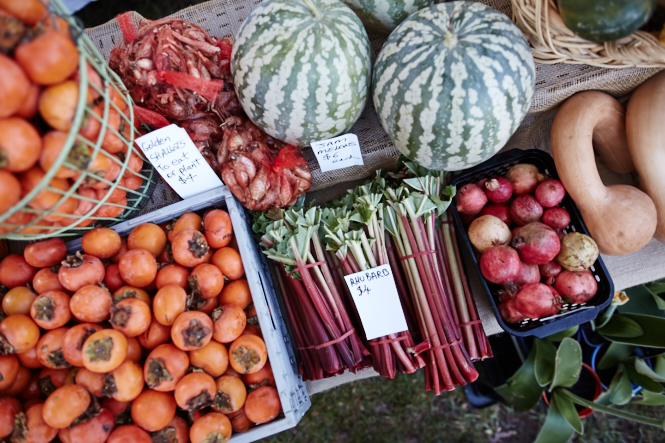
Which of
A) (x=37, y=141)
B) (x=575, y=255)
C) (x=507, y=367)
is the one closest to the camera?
(x=37, y=141)

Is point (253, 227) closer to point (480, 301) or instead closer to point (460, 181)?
point (460, 181)

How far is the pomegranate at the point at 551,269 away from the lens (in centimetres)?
110

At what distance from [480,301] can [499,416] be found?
0.83m

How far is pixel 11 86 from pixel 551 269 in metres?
1.26

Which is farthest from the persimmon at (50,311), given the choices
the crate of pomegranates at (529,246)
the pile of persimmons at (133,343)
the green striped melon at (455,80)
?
the crate of pomegranates at (529,246)

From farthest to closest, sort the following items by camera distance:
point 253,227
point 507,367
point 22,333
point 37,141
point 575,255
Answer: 1. point 507,367
2. point 253,227
3. point 575,255
4. point 22,333
5. point 37,141

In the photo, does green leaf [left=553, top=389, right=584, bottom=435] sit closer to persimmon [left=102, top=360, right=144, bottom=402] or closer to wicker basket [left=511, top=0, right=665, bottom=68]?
wicker basket [left=511, top=0, right=665, bottom=68]

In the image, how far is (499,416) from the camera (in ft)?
5.78

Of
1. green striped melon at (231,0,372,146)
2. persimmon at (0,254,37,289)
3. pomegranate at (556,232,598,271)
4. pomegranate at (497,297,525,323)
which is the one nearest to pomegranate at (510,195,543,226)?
pomegranate at (556,232,598,271)

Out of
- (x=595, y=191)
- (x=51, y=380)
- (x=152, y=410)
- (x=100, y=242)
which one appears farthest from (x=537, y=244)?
(x=51, y=380)

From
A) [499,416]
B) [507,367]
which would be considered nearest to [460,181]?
[507,367]

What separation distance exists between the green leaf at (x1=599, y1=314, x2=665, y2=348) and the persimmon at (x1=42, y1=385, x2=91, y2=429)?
1593mm

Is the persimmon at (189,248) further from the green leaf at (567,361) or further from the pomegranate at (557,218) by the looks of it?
the green leaf at (567,361)

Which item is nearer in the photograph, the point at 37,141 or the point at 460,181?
the point at 37,141
